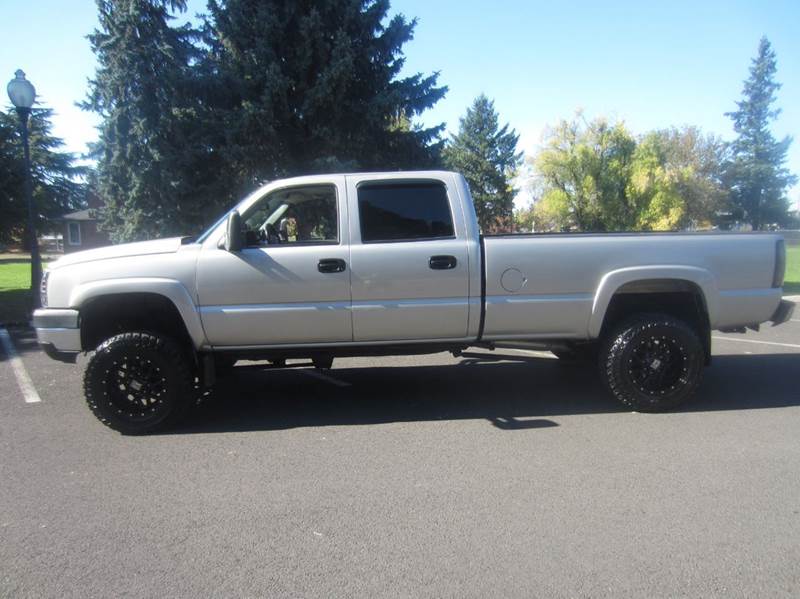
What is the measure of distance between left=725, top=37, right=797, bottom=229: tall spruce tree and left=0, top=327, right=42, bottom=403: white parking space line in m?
73.6

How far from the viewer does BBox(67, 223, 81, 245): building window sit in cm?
4691

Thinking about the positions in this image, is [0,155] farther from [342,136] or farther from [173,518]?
[173,518]

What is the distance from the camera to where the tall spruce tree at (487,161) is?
45.6m

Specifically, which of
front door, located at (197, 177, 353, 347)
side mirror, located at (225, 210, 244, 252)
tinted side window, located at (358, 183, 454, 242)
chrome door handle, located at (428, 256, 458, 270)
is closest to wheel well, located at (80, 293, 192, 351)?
front door, located at (197, 177, 353, 347)

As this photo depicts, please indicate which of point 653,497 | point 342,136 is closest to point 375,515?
point 653,497

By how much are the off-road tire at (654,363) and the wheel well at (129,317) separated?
12.4 feet

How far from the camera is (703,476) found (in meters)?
Result: 3.76

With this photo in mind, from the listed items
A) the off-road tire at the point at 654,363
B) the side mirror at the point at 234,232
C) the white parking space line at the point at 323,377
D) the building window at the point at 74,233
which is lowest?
the white parking space line at the point at 323,377

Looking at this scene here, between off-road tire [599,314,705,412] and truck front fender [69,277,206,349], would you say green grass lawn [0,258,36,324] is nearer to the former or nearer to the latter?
truck front fender [69,277,206,349]

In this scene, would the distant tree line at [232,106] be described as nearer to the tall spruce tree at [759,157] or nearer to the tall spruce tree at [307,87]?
the tall spruce tree at [307,87]

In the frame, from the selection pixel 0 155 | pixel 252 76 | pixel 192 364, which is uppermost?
pixel 252 76

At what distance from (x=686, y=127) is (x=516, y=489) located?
76126mm

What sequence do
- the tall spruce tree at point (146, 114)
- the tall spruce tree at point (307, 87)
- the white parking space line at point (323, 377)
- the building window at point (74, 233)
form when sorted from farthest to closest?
the building window at point (74, 233) < the tall spruce tree at point (307, 87) < the tall spruce tree at point (146, 114) < the white parking space line at point (323, 377)

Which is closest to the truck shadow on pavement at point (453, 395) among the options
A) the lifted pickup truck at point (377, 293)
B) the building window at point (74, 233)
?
the lifted pickup truck at point (377, 293)
